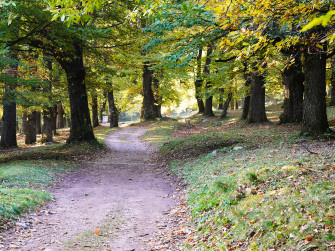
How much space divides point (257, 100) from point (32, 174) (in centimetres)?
1404

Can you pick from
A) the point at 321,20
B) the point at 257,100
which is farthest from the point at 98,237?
the point at 257,100

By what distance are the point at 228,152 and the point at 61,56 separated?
8804 millimetres

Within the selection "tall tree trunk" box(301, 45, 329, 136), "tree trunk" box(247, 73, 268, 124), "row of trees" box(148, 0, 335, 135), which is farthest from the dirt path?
"tree trunk" box(247, 73, 268, 124)

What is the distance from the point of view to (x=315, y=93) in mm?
9930

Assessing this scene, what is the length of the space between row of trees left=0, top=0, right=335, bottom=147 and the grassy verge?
1.55m

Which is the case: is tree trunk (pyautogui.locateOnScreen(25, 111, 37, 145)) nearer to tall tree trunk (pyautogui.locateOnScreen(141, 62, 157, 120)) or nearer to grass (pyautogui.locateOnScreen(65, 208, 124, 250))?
tall tree trunk (pyautogui.locateOnScreen(141, 62, 157, 120))

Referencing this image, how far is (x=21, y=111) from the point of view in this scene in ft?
59.5

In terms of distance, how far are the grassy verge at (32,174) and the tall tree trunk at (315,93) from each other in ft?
29.4

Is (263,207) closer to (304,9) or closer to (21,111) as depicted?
(304,9)

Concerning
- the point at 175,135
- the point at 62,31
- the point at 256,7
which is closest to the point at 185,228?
the point at 256,7

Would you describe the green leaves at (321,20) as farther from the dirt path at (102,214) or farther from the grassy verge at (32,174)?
the grassy verge at (32,174)

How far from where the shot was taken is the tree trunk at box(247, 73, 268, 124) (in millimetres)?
17766

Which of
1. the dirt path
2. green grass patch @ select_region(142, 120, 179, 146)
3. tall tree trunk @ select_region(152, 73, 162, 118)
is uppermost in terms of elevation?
tall tree trunk @ select_region(152, 73, 162, 118)

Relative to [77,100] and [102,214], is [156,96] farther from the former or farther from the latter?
[102,214]
